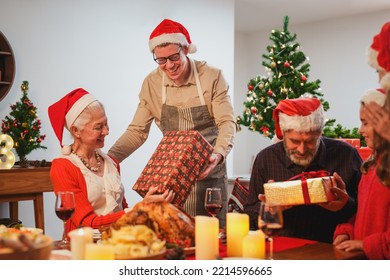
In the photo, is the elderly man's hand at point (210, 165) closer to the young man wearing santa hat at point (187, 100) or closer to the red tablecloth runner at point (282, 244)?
the young man wearing santa hat at point (187, 100)

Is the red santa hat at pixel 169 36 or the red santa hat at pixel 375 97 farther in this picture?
the red santa hat at pixel 169 36

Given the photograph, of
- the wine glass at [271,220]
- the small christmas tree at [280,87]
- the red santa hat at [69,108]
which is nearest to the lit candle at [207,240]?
the wine glass at [271,220]

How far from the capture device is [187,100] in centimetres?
323

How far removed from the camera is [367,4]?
8008mm

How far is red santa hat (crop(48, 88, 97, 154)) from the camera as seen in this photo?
8.79ft

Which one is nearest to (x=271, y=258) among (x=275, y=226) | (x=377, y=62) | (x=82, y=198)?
(x=275, y=226)

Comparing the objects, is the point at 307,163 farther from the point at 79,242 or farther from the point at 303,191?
the point at 79,242

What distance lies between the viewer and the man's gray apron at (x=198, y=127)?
10.3ft

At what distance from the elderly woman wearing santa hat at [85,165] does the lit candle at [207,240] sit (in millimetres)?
751

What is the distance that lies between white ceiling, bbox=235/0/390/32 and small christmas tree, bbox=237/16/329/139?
173 centimetres

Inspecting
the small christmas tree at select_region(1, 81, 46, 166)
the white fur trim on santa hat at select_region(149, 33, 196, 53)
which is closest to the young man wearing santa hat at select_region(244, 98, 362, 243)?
the white fur trim on santa hat at select_region(149, 33, 196, 53)

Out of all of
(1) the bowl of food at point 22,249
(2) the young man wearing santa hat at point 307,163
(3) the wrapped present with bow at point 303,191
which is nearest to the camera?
(1) the bowl of food at point 22,249

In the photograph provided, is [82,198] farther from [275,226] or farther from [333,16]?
[333,16]

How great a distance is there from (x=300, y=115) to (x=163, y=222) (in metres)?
0.88
